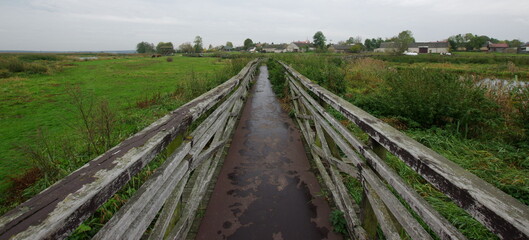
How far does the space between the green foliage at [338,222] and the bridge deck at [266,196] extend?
6 cm

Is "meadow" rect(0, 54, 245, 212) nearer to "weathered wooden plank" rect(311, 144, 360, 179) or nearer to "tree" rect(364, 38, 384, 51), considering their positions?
"weathered wooden plank" rect(311, 144, 360, 179)

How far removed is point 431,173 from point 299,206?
1791mm

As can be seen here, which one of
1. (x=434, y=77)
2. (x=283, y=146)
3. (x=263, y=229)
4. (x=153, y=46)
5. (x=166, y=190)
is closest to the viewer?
(x=166, y=190)

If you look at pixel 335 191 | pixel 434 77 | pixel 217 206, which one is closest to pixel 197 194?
pixel 217 206

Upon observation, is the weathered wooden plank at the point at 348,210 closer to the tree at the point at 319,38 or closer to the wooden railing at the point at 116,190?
the wooden railing at the point at 116,190

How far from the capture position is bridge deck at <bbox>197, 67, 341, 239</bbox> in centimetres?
243

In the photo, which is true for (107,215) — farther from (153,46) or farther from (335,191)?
(153,46)

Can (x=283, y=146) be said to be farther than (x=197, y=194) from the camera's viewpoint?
Yes

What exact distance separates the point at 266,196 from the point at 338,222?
893mm

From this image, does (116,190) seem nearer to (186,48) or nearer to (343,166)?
(343,166)

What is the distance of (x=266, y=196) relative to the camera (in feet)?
9.77

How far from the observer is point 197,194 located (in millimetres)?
2518

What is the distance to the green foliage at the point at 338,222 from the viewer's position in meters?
2.38

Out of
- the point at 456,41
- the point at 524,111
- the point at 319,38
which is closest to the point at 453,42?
the point at 456,41
